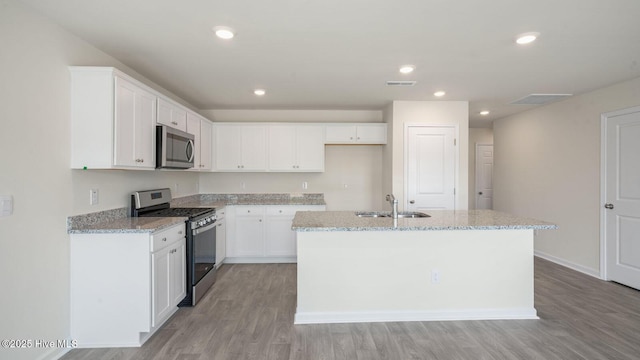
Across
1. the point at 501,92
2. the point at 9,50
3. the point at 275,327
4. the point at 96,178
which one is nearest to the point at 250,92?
the point at 96,178

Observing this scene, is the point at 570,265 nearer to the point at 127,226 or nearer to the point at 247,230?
the point at 247,230

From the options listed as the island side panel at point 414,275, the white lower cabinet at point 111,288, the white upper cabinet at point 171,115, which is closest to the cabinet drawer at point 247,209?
the white upper cabinet at point 171,115

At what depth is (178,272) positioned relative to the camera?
119 inches

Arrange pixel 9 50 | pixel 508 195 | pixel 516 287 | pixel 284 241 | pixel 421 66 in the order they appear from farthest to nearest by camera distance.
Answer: pixel 508 195
pixel 284 241
pixel 421 66
pixel 516 287
pixel 9 50

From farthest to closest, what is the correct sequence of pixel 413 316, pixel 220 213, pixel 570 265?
pixel 570 265
pixel 220 213
pixel 413 316

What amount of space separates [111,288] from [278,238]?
2.50 metres

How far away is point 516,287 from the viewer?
297cm

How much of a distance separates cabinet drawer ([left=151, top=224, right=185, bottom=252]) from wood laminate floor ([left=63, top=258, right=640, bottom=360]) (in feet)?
2.40

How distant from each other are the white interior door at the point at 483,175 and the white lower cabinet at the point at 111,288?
690 centimetres

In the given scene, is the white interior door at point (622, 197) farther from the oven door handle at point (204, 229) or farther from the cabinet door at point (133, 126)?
the cabinet door at point (133, 126)

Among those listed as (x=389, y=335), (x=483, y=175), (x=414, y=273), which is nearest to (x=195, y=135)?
(x=414, y=273)

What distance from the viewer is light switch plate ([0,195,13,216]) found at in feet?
6.35

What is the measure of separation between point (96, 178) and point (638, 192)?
223 inches

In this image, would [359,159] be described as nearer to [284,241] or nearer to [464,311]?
[284,241]
